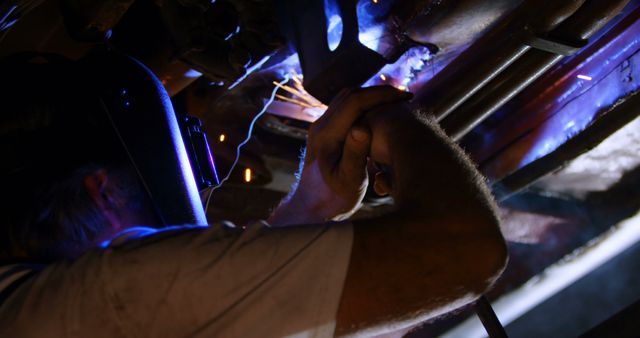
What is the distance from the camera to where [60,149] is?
1.60 metres

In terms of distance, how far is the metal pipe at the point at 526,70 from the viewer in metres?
1.55

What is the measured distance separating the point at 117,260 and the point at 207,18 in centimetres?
113

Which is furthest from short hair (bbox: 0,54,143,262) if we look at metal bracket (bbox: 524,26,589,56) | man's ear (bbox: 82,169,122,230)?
metal bracket (bbox: 524,26,589,56)

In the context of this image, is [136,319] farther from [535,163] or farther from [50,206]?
[535,163]

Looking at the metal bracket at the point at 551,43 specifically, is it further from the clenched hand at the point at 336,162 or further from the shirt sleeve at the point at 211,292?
the shirt sleeve at the point at 211,292

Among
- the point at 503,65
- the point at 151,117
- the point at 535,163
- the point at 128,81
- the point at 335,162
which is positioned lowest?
the point at 535,163

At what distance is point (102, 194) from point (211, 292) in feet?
1.97

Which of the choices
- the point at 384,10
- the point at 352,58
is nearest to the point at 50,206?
the point at 352,58

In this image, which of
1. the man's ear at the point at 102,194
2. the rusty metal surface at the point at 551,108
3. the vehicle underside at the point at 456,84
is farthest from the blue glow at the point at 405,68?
the man's ear at the point at 102,194

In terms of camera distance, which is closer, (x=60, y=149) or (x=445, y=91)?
(x=60, y=149)

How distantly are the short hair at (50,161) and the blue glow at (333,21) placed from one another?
0.79 meters

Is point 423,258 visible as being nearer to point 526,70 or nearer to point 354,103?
point 354,103

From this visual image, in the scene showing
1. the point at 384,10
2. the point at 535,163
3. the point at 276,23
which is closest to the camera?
the point at 384,10

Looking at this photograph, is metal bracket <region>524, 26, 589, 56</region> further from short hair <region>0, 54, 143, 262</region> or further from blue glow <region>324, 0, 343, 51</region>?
short hair <region>0, 54, 143, 262</region>
